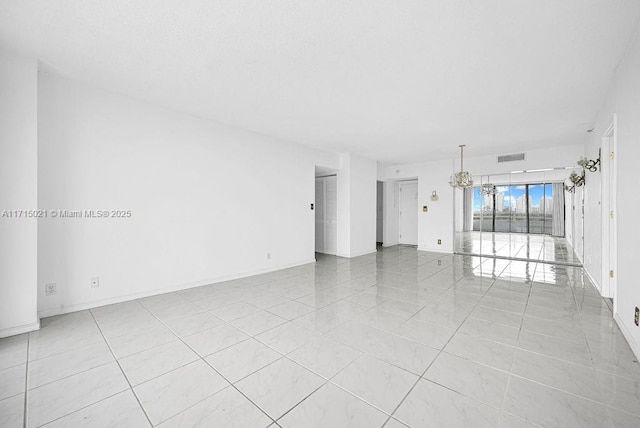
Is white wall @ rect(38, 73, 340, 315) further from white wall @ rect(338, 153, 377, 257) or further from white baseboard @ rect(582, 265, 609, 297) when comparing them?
white baseboard @ rect(582, 265, 609, 297)

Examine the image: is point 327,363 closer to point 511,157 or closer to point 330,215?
point 330,215

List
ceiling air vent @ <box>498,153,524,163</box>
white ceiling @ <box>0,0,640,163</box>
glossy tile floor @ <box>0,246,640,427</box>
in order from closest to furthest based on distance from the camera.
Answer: glossy tile floor @ <box>0,246,640,427</box>, white ceiling @ <box>0,0,640,163</box>, ceiling air vent @ <box>498,153,524,163</box>

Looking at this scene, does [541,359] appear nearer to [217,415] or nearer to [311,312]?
[311,312]

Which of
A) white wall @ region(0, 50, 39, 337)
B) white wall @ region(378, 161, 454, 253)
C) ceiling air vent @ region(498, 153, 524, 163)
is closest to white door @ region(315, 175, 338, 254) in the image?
white wall @ region(378, 161, 454, 253)

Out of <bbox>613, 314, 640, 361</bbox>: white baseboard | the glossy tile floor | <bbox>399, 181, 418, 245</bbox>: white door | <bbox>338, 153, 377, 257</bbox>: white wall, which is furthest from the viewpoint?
<bbox>399, 181, 418, 245</bbox>: white door

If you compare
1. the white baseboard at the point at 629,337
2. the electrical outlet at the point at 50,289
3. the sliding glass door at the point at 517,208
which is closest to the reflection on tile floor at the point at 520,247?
the sliding glass door at the point at 517,208

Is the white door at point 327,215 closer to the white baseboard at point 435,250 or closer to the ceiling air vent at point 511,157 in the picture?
the white baseboard at point 435,250

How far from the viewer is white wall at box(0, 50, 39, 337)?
2.51 m

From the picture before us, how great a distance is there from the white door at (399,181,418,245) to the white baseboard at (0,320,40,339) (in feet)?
27.9

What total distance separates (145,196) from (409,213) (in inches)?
294

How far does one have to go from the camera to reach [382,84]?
311 cm

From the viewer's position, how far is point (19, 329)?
8.48 ft

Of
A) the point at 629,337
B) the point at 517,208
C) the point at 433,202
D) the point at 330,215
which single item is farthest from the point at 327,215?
the point at 517,208

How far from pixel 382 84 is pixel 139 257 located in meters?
3.78
